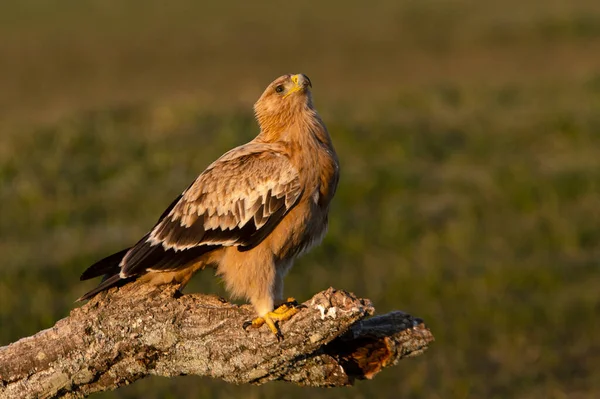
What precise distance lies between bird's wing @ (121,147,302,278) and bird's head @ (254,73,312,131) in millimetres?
385

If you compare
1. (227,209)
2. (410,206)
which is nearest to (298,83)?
(227,209)

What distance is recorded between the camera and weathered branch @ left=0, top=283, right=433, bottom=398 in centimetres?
598

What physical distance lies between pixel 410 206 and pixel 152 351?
8.70 meters

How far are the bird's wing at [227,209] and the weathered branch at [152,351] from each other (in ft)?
1.71

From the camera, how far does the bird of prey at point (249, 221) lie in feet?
21.6

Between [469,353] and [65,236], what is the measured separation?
542cm

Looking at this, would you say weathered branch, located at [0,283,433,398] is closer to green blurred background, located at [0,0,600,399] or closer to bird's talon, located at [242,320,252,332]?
bird's talon, located at [242,320,252,332]

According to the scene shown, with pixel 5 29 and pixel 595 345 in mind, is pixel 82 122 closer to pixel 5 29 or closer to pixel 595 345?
pixel 595 345

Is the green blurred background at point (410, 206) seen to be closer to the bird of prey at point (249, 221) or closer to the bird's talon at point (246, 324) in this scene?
the bird of prey at point (249, 221)

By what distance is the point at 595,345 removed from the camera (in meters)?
11.0

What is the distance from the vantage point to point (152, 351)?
6070mm

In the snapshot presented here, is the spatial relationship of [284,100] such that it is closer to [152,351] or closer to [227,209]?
[227,209]

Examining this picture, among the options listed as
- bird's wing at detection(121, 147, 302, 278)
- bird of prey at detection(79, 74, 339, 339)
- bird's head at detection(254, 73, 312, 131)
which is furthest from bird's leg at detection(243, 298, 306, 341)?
bird's head at detection(254, 73, 312, 131)

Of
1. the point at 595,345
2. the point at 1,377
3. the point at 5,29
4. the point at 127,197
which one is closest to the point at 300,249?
the point at 1,377
